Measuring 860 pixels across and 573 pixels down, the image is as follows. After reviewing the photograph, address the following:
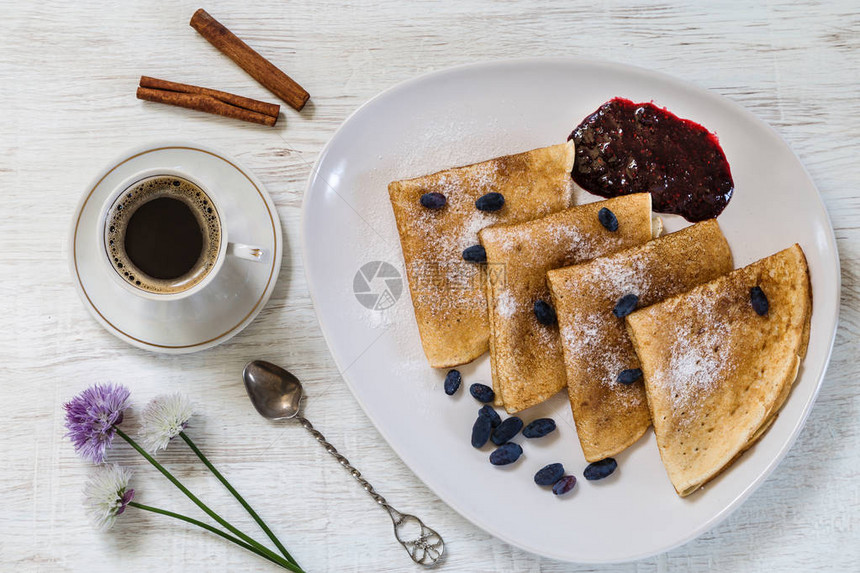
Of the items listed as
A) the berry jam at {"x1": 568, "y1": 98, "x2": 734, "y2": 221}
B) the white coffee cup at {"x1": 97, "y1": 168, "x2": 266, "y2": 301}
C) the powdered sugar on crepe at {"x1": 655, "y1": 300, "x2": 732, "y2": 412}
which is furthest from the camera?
the berry jam at {"x1": 568, "y1": 98, "x2": 734, "y2": 221}

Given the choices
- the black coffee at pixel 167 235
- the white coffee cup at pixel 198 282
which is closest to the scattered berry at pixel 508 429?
the white coffee cup at pixel 198 282

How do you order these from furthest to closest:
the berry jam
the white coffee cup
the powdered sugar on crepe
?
the berry jam < the powdered sugar on crepe < the white coffee cup

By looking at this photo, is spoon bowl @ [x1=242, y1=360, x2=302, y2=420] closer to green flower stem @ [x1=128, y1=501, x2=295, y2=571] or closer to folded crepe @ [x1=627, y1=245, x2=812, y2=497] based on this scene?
green flower stem @ [x1=128, y1=501, x2=295, y2=571]

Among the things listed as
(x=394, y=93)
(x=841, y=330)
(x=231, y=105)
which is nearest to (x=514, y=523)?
(x=841, y=330)

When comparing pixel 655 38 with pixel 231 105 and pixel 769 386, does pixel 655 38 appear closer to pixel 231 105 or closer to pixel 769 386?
pixel 769 386

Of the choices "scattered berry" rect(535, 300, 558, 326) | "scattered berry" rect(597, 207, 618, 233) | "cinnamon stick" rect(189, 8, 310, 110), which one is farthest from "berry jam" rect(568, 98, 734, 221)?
"cinnamon stick" rect(189, 8, 310, 110)

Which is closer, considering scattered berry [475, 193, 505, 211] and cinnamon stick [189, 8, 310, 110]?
scattered berry [475, 193, 505, 211]

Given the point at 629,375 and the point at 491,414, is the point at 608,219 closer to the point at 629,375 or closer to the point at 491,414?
the point at 629,375
